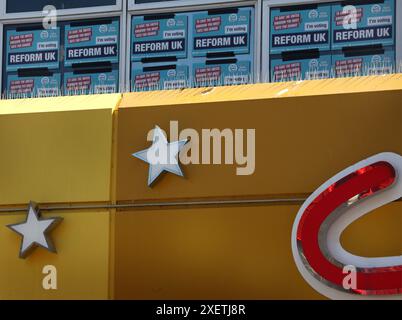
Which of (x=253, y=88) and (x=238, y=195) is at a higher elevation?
(x=253, y=88)

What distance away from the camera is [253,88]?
31.8 feet

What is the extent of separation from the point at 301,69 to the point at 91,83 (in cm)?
259

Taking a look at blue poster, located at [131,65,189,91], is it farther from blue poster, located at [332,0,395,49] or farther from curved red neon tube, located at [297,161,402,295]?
curved red neon tube, located at [297,161,402,295]

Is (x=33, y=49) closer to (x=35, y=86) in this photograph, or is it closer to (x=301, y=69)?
(x=35, y=86)

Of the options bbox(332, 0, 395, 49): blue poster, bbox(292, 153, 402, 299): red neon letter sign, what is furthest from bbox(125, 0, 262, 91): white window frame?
bbox(292, 153, 402, 299): red neon letter sign

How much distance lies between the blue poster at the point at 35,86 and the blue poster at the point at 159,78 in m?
1.01

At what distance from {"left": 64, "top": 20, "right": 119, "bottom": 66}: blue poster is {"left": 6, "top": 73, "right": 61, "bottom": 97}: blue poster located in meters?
0.28

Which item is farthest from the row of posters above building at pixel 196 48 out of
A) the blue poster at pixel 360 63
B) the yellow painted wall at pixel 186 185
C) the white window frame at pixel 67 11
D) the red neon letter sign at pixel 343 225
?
the red neon letter sign at pixel 343 225

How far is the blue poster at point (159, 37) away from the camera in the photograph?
11.3 meters

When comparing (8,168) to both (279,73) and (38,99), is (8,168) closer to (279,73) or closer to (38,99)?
(38,99)

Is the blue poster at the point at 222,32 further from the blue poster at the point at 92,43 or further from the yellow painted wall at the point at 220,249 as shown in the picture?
the yellow painted wall at the point at 220,249

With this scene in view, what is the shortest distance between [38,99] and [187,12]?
215 centimetres

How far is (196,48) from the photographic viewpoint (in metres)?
11.2
